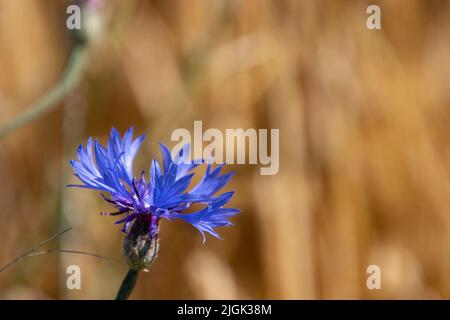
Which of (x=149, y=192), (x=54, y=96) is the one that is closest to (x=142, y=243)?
(x=149, y=192)

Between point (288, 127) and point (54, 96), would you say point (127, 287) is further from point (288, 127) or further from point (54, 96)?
point (288, 127)

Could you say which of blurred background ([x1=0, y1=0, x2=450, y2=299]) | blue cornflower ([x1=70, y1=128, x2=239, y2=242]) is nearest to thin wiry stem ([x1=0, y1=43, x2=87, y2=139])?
blue cornflower ([x1=70, y1=128, x2=239, y2=242])

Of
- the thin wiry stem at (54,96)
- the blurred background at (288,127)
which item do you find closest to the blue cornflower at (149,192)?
the thin wiry stem at (54,96)

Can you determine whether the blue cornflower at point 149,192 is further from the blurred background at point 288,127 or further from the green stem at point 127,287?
the blurred background at point 288,127

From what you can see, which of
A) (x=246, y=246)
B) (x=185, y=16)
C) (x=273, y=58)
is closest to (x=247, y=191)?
(x=246, y=246)

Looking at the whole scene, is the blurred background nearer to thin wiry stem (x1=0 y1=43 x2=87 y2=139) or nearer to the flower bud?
thin wiry stem (x1=0 y1=43 x2=87 y2=139)

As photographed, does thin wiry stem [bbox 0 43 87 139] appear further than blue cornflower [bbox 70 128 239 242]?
Yes
